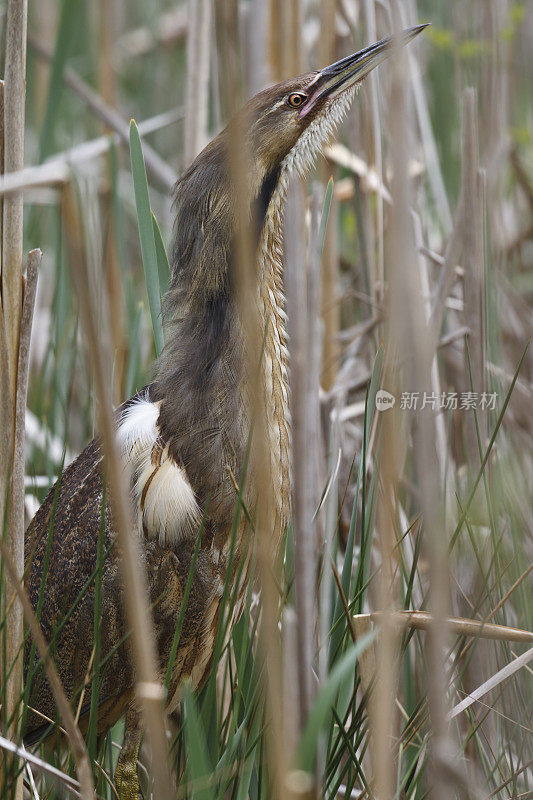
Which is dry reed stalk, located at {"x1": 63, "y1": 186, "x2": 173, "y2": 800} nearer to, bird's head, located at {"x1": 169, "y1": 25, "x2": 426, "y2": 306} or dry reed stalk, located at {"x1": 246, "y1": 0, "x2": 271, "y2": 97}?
dry reed stalk, located at {"x1": 246, "y1": 0, "x2": 271, "y2": 97}

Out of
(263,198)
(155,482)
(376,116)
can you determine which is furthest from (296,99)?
(155,482)

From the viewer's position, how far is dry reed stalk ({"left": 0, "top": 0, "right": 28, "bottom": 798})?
0.89m

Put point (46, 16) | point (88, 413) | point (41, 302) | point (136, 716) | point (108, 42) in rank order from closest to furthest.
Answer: point (136, 716) → point (88, 413) → point (108, 42) → point (41, 302) → point (46, 16)

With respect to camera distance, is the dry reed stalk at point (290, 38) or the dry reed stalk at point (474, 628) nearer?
the dry reed stalk at point (474, 628)

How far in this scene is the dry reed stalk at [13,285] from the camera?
2.92 ft

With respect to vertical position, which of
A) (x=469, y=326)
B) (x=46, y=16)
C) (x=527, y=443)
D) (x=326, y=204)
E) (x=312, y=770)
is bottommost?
(x=312, y=770)

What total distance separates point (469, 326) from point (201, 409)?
13.6 inches

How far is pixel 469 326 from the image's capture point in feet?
3.64

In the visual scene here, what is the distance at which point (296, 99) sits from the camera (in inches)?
47.4

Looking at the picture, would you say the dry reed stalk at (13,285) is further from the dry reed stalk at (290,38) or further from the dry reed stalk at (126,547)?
the dry reed stalk at (290,38)

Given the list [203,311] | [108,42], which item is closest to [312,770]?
[203,311]

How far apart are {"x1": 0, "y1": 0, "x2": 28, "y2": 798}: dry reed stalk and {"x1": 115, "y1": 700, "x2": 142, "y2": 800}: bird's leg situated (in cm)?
25

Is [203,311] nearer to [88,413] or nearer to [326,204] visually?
[326,204]

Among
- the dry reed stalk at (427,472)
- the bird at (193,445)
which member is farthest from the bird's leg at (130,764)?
the dry reed stalk at (427,472)
